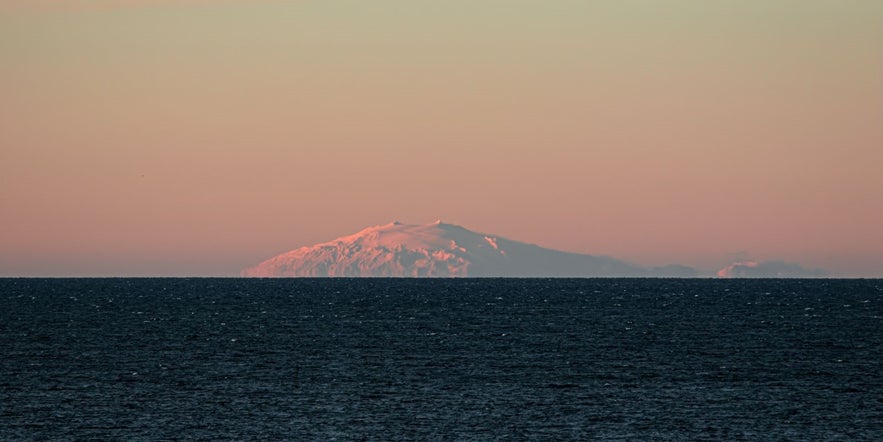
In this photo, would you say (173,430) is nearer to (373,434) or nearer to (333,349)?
(373,434)

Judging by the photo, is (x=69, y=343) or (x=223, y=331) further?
(x=223, y=331)

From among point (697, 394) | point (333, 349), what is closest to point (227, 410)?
point (697, 394)

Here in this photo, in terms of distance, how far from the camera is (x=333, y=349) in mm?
114812

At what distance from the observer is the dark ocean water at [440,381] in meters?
68.9

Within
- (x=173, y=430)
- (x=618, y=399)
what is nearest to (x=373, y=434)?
(x=173, y=430)

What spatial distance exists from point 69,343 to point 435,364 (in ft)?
138

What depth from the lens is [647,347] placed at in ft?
386

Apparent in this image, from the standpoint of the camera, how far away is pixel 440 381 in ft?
292

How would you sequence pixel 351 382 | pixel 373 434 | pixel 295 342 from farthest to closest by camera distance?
1. pixel 295 342
2. pixel 351 382
3. pixel 373 434

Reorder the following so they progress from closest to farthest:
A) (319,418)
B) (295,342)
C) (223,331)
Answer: (319,418)
(295,342)
(223,331)

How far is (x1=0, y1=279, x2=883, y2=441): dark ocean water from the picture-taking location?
226ft

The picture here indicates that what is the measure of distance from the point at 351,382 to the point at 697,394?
25.3m

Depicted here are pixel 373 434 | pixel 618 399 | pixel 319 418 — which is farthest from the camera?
pixel 618 399

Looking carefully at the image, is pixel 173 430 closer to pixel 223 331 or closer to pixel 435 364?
pixel 435 364
